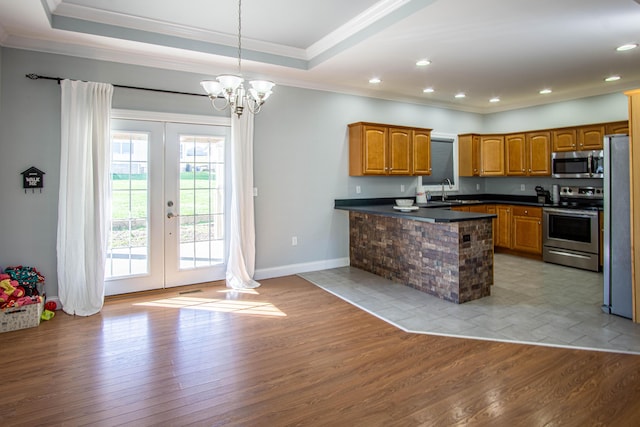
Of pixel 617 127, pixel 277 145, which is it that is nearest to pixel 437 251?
pixel 277 145

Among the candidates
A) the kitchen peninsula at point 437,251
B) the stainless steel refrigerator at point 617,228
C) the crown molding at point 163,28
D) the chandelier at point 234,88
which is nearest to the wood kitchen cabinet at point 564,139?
the stainless steel refrigerator at point 617,228

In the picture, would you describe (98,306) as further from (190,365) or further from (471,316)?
(471,316)

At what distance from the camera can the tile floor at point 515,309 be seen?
10.5ft

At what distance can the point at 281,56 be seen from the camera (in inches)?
183

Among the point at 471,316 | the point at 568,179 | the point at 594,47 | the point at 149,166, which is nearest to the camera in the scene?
the point at 471,316

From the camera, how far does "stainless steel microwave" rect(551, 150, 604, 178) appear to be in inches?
223

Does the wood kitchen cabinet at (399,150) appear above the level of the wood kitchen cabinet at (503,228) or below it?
above

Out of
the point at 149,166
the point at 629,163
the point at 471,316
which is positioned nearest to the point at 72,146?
the point at 149,166

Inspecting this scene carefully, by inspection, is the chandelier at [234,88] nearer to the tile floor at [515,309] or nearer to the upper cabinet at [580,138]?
the tile floor at [515,309]

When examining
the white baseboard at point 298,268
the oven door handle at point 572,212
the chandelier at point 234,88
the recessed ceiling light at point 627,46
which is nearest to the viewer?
the chandelier at point 234,88

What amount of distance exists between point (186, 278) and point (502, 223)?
527 cm

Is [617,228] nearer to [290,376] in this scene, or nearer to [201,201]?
[290,376]

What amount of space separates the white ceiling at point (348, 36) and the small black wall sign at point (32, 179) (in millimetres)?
978

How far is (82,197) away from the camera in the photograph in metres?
3.81
